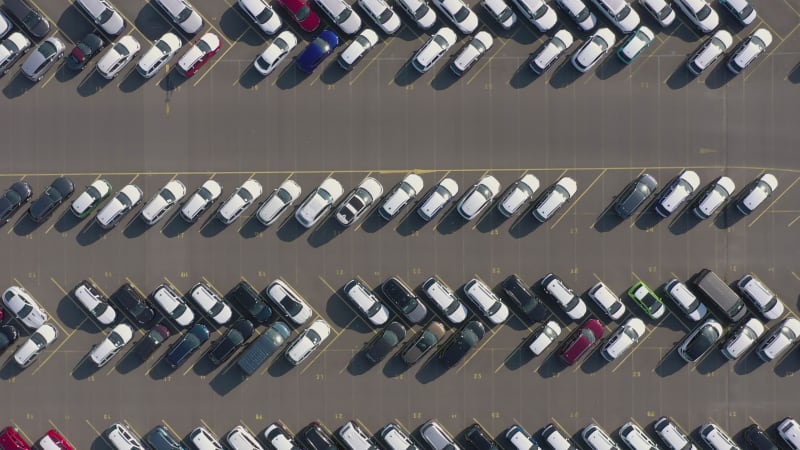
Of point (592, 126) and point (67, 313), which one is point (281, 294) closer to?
point (67, 313)

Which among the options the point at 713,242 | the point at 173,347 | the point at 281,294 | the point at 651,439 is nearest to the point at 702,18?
the point at 713,242

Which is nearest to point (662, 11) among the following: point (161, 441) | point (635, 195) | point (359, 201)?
point (635, 195)

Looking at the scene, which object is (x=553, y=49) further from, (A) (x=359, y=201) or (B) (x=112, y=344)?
(B) (x=112, y=344)

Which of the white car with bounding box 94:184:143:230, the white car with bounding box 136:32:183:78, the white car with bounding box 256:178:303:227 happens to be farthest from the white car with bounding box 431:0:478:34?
the white car with bounding box 94:184:143:230

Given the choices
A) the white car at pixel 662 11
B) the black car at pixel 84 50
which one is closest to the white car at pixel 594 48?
the white car at pixel 662 11

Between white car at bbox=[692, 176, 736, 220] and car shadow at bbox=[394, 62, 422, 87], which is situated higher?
car shadow at bbox=[394, 62, 422, 87]

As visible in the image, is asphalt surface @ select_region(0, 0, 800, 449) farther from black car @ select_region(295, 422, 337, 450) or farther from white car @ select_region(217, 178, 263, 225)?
black car @ select_region(295, 422, 337, 450)
